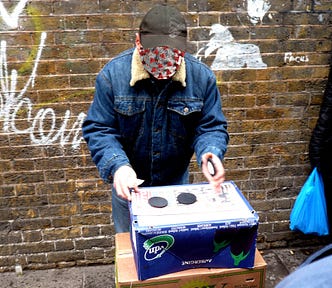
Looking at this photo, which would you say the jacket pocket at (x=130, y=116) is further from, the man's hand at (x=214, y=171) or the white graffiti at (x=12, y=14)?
the white graffiti at (x=12, y=14)

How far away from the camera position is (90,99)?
2.96m

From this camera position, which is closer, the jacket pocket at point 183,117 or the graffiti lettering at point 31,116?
the jacket pocket at point 183,117

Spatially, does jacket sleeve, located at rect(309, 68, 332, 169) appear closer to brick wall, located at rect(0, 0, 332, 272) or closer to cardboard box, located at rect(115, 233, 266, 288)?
brick wall, located at rect(0, 0, 332, 272)

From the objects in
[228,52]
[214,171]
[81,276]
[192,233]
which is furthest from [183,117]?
[81,276]

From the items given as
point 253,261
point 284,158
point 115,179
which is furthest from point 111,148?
point 284,158

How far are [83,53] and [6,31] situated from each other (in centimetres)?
51

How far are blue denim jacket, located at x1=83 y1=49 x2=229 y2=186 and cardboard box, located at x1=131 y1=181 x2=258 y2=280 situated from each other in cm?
33

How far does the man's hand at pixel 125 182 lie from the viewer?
175cm

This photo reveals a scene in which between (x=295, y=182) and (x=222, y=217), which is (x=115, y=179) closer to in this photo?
(x=222, y=217)

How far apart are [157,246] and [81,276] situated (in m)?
1.89

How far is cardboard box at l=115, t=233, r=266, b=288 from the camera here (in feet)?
5.58

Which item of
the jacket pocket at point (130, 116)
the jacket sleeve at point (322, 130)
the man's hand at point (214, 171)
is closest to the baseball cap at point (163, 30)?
the jacket pocket at point (130, 116)

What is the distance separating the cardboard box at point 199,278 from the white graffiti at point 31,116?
4.54 ft

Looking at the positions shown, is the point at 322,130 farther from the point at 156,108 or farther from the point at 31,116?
the point at 31,116
